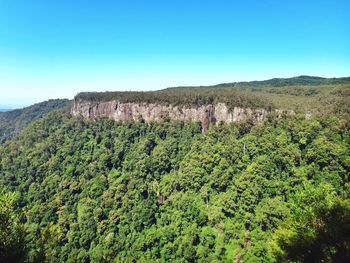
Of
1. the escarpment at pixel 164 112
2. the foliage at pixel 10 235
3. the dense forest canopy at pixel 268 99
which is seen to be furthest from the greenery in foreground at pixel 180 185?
the foliage at pixel 10 235

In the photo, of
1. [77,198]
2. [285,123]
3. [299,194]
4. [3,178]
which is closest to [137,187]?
[77,198]

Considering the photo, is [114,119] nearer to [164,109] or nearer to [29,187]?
[164,109]

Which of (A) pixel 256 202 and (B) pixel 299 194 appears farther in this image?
(A) pixel 256 202

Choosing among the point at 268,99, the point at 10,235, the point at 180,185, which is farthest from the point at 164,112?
the point at 10,235

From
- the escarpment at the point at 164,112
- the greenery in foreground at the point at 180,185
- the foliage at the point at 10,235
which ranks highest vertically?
the foliage at the point at 10,235

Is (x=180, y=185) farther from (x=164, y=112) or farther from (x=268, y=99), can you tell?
(x=268, y=99)

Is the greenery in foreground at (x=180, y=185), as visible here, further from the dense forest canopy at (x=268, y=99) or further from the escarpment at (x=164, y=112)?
the dense forest canopy at (x=268, y=99)

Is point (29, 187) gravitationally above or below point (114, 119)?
below
